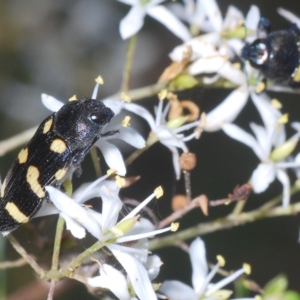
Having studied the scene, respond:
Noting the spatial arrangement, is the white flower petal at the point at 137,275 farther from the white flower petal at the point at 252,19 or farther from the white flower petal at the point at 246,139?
the white flower petal at the point at 252,19

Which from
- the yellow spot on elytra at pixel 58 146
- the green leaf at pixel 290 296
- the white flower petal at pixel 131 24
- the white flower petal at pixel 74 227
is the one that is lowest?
the green leaf at pixel 290 296

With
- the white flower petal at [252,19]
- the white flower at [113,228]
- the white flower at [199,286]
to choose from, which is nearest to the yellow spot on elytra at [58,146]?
the white flower at [113,228]

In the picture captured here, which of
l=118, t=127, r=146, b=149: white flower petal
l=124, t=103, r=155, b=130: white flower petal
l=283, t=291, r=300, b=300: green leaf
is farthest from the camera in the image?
l=283, t=291, r=300, b=300: green leaf

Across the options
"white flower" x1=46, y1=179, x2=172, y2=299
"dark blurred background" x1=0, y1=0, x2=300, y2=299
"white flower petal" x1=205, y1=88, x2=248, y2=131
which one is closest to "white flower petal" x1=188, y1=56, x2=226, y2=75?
"white flower petal" x1=205, y1=88, x2=248, y2=131

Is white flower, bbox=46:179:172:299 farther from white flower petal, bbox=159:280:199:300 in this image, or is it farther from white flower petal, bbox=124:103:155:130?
white flower petal, bbox=124:103:155:130

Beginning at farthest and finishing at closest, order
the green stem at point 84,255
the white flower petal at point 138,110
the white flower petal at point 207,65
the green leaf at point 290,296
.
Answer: the white flower petal at point 207,65 < the green leaf at point 290,296 < the white flower petal at point 138,110 < the green stem at point 84,255

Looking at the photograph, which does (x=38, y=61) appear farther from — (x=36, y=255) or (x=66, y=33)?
(x=36, y=255)
